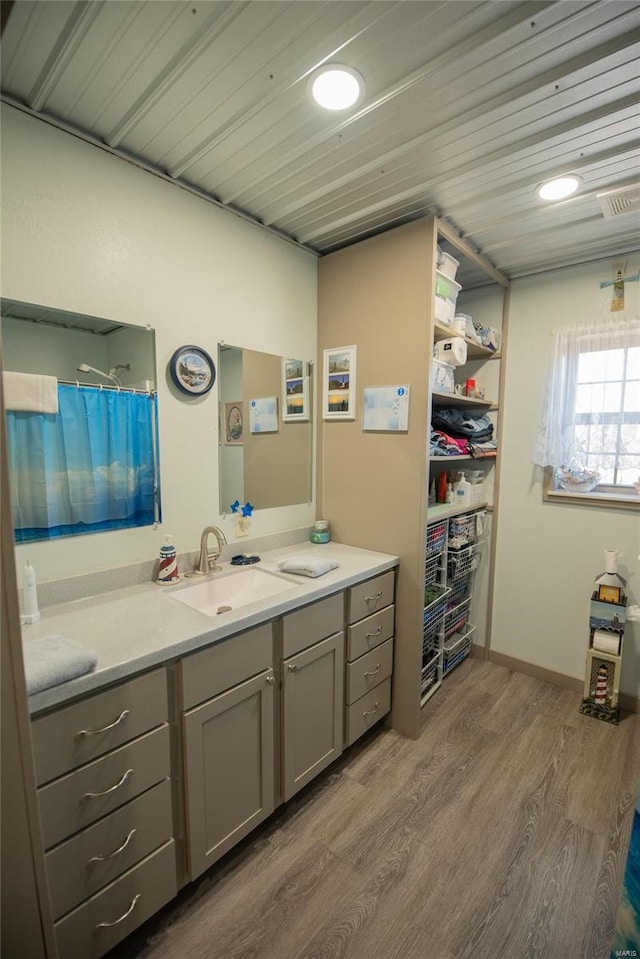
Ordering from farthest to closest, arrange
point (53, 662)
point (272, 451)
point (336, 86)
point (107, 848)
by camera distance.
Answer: point (272, 451) < point (336, 86) < point (107, 848) < point (53, 662)

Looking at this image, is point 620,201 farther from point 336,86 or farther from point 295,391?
point 295,391

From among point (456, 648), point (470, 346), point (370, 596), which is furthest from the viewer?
point (456, 648)

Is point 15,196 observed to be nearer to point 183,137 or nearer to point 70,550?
point 183,137

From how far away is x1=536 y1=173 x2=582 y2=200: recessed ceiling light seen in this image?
156 centimetres

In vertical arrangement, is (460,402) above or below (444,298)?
below

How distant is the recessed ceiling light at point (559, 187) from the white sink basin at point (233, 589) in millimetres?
1919

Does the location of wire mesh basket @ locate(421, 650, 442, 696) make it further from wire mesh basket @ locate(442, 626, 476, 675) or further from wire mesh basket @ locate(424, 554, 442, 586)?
wire mesh basket @ locate(424, 554, 442, 586)

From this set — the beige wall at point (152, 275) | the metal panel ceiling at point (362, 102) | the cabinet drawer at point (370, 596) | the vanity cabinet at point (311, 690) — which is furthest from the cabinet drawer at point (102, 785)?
the metal panel ceiling at point (362, 102)

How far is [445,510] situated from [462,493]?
0.33m

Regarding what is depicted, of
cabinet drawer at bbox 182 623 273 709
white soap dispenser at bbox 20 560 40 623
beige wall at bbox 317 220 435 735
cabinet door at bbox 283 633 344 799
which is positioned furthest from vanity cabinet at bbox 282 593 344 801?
white soap dispenser at bbox 20 560 40 623

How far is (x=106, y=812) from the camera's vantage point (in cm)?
103

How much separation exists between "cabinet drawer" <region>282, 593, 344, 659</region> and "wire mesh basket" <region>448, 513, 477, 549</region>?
0.98m

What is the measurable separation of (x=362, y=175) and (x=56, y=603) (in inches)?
77.3

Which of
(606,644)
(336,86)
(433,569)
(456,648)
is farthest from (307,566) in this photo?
(606,644)
